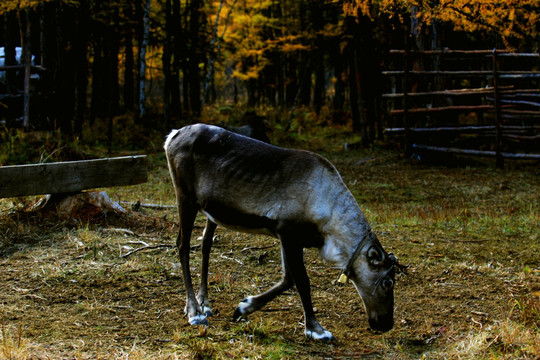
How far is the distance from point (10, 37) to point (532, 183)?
1288cm

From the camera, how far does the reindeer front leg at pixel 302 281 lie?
3887 millimetres

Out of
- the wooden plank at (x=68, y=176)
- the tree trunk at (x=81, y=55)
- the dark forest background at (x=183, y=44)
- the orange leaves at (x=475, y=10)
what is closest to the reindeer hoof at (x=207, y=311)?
the wooden plank at (x=68, y=176)

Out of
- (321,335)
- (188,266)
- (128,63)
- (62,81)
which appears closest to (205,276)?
(188,266)

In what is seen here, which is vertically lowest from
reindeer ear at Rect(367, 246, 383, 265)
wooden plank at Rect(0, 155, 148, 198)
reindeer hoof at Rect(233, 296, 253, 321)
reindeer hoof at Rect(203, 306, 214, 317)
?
reindeer hoof at Rect(203, 306, 214, 317)

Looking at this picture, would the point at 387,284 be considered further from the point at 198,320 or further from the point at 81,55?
the point at 81,55

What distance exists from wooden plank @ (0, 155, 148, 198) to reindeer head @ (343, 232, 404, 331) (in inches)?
153

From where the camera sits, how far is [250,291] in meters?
4.98

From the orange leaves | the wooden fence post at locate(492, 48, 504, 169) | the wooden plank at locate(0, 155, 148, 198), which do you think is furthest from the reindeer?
the wooden fence post at locate(492, 48, 504, 169)

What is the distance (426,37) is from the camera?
15094mm

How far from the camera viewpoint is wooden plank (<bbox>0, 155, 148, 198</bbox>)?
20.2 ft

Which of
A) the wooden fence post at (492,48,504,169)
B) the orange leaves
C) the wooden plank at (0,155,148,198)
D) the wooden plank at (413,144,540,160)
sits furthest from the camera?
the wooden fence post at (492,48,504,169)

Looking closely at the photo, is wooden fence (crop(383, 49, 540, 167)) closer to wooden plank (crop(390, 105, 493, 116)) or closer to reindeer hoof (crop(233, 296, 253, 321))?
wooden plank (crop(390, 105, 493, 116))

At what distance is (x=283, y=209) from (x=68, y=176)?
A: 3.67 meters

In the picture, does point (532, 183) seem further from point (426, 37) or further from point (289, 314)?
point (289, 314)
